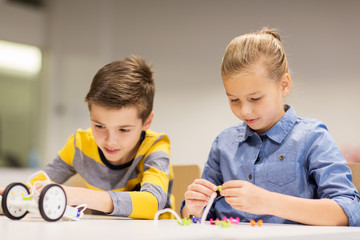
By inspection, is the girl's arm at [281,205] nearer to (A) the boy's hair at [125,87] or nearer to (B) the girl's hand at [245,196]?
(B) the girl's hand at [245,196]

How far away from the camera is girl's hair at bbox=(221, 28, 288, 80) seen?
116cm

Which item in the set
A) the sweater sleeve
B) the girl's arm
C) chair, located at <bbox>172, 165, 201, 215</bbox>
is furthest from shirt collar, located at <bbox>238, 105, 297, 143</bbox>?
the sweater sleeve

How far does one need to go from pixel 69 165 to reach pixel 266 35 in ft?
2.65

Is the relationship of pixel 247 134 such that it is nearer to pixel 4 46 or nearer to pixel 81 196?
pixel 81 196

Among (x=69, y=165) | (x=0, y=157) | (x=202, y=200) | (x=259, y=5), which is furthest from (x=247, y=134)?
(x=0, y=157)

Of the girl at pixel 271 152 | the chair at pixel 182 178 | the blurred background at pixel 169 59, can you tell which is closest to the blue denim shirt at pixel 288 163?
the girl at pixel 271 152

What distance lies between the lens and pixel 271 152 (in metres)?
1.18

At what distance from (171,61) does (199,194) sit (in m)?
3.30

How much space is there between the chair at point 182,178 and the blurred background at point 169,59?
1.61 metres

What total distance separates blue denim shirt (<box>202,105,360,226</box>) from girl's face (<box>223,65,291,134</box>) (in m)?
0.05

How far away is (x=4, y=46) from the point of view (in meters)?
4.41

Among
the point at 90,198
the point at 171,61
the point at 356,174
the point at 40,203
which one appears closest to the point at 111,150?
the point at 90,198

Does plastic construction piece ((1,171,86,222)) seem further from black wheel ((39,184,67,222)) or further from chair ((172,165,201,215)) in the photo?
chair ((172,165,201,215))

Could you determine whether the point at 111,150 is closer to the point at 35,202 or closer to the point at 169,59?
the point at 35,202
